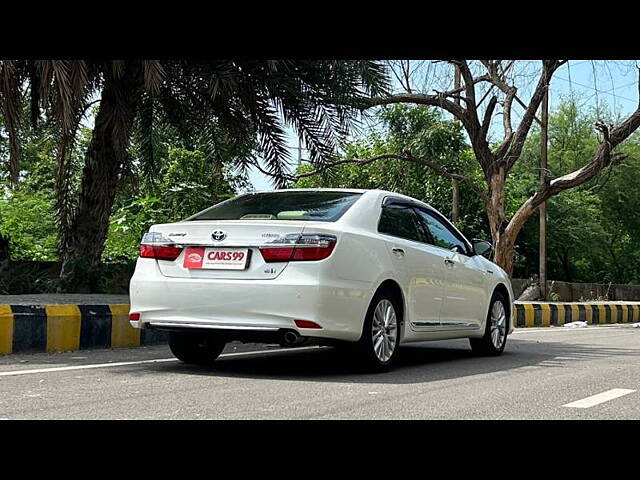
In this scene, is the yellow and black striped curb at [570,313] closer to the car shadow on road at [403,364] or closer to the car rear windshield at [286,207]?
the car shadow on road at [403,364]

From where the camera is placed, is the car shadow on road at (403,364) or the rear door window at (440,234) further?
the rear door window at (440,234)

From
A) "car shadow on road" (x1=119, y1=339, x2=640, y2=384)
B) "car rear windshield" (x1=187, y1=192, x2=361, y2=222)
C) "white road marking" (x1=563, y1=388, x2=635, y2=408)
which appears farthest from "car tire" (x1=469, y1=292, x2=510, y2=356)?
"white road marking" (x1=563, y1=388, x2=635, y2=408)

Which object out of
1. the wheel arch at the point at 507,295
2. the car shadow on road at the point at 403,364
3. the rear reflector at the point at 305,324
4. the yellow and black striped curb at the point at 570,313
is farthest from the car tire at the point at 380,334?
the yellow and black striped curb at the point at 570,313

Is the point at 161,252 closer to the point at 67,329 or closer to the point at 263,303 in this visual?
the point at 263,303

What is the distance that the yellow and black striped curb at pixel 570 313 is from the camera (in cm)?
1992

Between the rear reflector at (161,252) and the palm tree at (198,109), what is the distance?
496cm

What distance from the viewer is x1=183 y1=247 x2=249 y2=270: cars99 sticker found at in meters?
7.13

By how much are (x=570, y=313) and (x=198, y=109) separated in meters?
11.8

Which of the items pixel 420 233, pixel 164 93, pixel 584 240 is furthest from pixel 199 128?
pixel 584 240

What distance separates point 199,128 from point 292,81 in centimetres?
230
